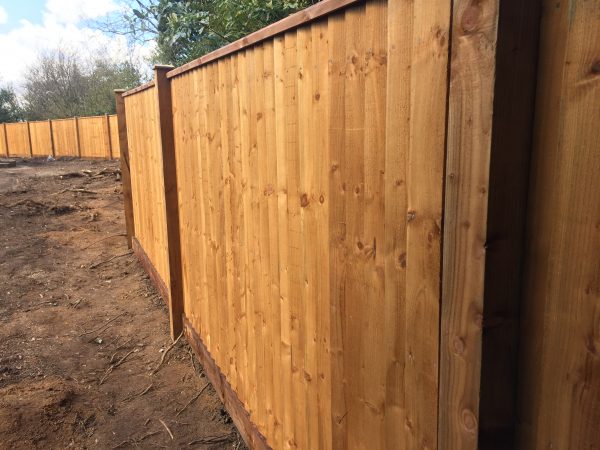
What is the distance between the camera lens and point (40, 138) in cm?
2914

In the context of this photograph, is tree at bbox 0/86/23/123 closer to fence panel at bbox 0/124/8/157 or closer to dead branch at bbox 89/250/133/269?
fence panel at bbox 0/124/8/157

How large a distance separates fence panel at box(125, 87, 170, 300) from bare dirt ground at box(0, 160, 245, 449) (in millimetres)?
565

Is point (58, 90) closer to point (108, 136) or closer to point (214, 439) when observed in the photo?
point (108, 136)

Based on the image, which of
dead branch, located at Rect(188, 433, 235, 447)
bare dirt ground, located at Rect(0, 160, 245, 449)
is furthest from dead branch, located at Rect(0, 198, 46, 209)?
dead branch, located at Rect(188, 433, 235, 447)

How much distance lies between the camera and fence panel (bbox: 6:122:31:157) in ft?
100

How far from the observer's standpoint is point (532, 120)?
1.08 metres

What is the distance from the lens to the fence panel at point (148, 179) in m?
5.23

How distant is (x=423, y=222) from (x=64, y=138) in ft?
94.7

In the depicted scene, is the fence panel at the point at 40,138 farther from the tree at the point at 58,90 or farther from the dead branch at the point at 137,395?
the dead branch at the point at 137,395

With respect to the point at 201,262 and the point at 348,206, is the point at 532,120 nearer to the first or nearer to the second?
the point at 348,206

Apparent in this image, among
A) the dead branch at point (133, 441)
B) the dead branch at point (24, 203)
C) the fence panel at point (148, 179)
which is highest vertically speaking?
the fence panel at point (148, 179)

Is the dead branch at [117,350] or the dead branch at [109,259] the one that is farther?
the dead branch at [109,259]

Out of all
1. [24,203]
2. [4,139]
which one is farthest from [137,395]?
→ [4,139]

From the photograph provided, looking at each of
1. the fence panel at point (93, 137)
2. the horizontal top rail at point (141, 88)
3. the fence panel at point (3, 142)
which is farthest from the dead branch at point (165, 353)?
the fence panel at point (3, 142)
